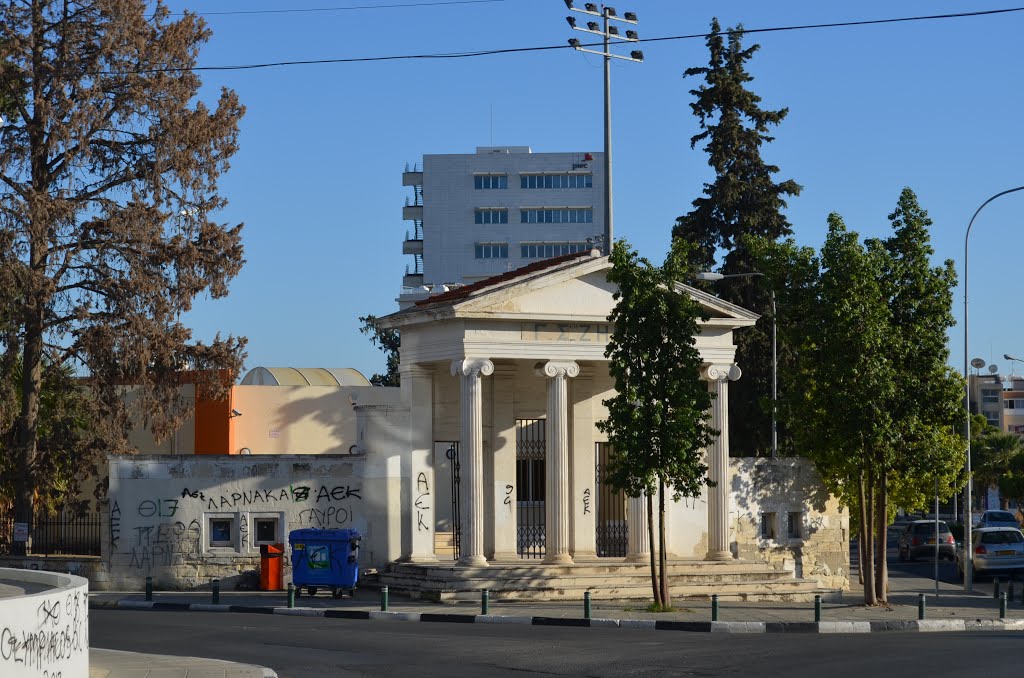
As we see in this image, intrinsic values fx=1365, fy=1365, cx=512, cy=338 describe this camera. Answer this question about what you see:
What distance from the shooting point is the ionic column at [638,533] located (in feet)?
99.4

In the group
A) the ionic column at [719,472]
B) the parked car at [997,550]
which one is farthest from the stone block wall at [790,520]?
the parked car at [997,550]

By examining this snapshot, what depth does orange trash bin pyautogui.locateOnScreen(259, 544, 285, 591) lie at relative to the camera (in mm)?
29203

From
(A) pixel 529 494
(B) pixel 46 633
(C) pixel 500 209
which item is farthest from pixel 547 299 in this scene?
(C) pixel 500 209

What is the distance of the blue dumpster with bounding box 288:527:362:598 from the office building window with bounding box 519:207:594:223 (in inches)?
3212

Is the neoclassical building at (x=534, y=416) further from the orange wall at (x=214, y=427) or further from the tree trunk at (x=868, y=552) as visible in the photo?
the orange wall at (x=214, y=427)

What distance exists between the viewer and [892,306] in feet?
94.9

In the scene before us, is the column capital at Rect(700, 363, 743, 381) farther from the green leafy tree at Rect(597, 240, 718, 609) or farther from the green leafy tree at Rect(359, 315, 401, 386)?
the green leafy tree at Rect(359, 315, 401, 386)

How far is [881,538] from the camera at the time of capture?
28.4 metres

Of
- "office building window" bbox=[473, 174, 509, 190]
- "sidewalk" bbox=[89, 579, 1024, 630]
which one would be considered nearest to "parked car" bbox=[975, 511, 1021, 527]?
"sidewalk" bbox=[89, 579, 1024, 630]

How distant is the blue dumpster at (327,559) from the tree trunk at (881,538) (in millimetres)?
10899

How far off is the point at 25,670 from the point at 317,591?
15938mm

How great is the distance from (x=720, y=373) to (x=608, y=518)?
4644mm

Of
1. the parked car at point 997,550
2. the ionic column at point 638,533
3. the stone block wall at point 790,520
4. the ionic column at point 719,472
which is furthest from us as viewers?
the parked car at point 997,550

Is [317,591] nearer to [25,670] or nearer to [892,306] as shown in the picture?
[892,306]
